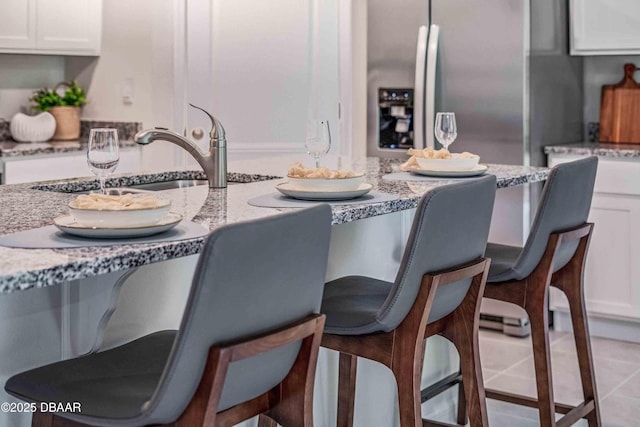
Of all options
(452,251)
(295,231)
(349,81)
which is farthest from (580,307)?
(349,81)

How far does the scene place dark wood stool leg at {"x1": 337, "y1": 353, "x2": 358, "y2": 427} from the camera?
249cm

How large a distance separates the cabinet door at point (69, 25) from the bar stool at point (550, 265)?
9.74ft

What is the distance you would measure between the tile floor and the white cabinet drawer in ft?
2.35

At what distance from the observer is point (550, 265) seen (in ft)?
8.59

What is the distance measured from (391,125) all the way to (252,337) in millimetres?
3141

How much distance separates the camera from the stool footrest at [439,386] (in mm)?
2955

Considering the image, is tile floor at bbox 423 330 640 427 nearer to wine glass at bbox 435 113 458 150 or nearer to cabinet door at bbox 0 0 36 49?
wine glass at bbox 435 113 458 150

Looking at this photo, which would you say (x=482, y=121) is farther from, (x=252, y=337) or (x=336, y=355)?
(x=252, y=337)

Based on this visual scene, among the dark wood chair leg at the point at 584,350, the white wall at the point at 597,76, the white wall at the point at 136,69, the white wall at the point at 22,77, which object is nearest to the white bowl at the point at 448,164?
the dark wood chair leg at the point at 584,350

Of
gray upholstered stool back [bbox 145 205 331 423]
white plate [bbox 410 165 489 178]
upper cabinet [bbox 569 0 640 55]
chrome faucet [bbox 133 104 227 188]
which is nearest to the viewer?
gray upholstered stool back [bbox 145 205 331 423]

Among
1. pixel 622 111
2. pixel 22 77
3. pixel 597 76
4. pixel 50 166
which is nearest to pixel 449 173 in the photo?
pixel 622 111

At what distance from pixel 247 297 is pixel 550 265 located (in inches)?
53.2

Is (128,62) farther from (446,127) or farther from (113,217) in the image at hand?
(113,217)

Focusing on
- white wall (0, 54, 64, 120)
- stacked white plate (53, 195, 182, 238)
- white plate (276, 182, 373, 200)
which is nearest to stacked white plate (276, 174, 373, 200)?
white plate (276, 182, 373, 200)
